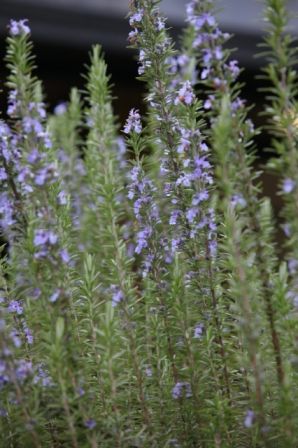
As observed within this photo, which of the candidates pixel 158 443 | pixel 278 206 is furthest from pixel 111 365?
pixel 278 206

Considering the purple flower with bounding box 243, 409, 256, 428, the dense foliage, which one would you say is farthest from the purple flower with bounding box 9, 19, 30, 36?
the purple flower with bounding box 243, 409, 256, 428

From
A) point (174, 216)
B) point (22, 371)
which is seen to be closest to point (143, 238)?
point (174, 216)

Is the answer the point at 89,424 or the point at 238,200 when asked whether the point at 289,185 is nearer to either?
the point at 238,200

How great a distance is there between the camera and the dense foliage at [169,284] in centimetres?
139

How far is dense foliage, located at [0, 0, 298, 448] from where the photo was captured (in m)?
1.39

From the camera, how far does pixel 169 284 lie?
170 cm

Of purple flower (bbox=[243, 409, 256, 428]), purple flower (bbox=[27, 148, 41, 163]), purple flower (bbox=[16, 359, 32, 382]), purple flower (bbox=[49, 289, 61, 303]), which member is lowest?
purple flower (bbox=[243, 409, 256, 428])

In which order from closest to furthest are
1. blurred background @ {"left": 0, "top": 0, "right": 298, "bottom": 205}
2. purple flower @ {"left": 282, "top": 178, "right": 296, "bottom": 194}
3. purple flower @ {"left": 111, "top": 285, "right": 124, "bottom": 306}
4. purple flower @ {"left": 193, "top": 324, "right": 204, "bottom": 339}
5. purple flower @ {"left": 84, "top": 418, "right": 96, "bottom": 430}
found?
purple flower @ {"left": 282, "top": 178, "right": 296, "bottom": 194} < purple flower @ {"left": 84, "top": 418, "right": 96, "bottom": 430} < purple flower @ {"left": 111, "top": 285, "right": 124, "bottom": 306} < purple flower @ {"left": 193, "top": 324, "right": 204, "bottom": 339} < blurred background @ {"left": 0, "top": 0, "right": 298, "bottom": 205}

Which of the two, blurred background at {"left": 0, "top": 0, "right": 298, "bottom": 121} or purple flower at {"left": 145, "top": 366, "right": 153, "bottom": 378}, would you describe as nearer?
purple flower at {"left": 145, "top": 366, "right": 153, "bottom": 378}

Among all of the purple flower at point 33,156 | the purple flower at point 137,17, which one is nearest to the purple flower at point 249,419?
the purple flower at point 33,156

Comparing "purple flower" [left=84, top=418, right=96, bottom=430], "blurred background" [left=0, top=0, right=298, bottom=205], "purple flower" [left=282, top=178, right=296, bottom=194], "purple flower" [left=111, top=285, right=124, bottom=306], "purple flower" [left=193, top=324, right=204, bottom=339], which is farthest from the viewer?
"blurred background" [left=0, top=0, right=298, bottom=205]

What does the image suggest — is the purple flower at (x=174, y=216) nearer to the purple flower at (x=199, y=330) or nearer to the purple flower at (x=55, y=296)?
the purple flower at (x=199, y=330)

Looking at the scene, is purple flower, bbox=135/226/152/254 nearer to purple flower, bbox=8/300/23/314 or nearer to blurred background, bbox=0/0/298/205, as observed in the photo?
purple flower, bbox=8/300/23/314

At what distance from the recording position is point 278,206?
4.48 meters
